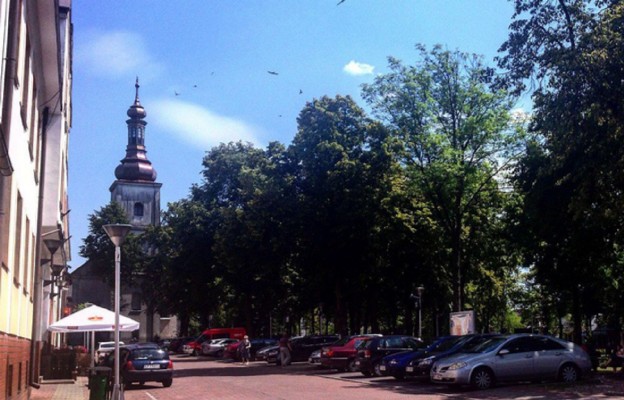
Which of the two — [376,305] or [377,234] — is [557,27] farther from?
[376,305]

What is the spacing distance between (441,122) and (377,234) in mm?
7371

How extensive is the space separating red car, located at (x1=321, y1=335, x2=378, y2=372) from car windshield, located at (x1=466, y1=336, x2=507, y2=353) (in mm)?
9731

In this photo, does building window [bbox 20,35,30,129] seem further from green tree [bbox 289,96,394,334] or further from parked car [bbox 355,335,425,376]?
green tree [bbox 289,96,394,334]

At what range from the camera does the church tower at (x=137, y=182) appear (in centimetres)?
9681

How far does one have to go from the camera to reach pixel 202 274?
196 ft

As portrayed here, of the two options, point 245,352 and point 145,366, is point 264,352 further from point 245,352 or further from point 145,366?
point 145,366

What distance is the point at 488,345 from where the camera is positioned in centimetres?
2266

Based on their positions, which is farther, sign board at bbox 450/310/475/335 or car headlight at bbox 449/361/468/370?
sign board at bbox 450/310/475/335

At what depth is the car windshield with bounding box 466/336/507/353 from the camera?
22.3m

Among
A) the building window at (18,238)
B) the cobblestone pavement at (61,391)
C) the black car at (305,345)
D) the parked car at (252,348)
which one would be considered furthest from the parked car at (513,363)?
the parked car at (252,348)

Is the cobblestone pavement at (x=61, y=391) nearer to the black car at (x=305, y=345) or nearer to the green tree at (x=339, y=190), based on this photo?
the green tree at (x=339, y=190)

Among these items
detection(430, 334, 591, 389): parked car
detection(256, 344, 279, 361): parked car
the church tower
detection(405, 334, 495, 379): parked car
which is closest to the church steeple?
the church tower

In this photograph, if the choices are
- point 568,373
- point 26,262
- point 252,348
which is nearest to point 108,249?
point 252,348

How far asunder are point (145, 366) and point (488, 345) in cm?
1195
